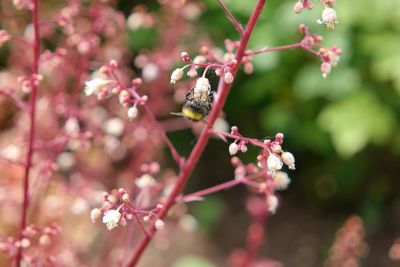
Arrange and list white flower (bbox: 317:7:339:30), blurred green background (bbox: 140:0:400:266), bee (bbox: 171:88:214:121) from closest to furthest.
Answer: white flower (bbox: 317:7:339:30) < bee (bbox: 171:88:214:121) < blurred green background (bbox: 140:0:400:266)

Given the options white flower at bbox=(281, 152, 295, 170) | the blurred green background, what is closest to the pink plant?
white flower at bbox=(281, 152, 295, 170)

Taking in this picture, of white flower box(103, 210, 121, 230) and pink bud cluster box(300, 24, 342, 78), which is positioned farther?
pink bud cluster box(300, 24, 342, 78)

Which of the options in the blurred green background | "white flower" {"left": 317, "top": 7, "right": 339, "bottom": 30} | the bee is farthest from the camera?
the blurred green background

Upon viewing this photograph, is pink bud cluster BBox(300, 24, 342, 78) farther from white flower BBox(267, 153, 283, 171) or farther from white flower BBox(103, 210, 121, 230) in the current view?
white flower BBox(103, 210, 121, 230)

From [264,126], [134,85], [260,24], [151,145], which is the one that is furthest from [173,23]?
[264,126]

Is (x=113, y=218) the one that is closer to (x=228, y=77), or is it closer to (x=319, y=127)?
(x=228, y=77)

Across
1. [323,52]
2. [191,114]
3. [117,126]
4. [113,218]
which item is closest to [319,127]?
[117,126]

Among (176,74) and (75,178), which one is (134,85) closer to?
(176,74)

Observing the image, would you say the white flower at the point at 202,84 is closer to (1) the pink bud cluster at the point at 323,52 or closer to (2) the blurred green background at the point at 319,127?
(1) the pink bud cluster at the point at 323,52

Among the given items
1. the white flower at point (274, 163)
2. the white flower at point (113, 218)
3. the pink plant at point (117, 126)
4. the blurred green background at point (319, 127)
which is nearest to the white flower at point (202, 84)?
the pink plant at point (117, 126)
